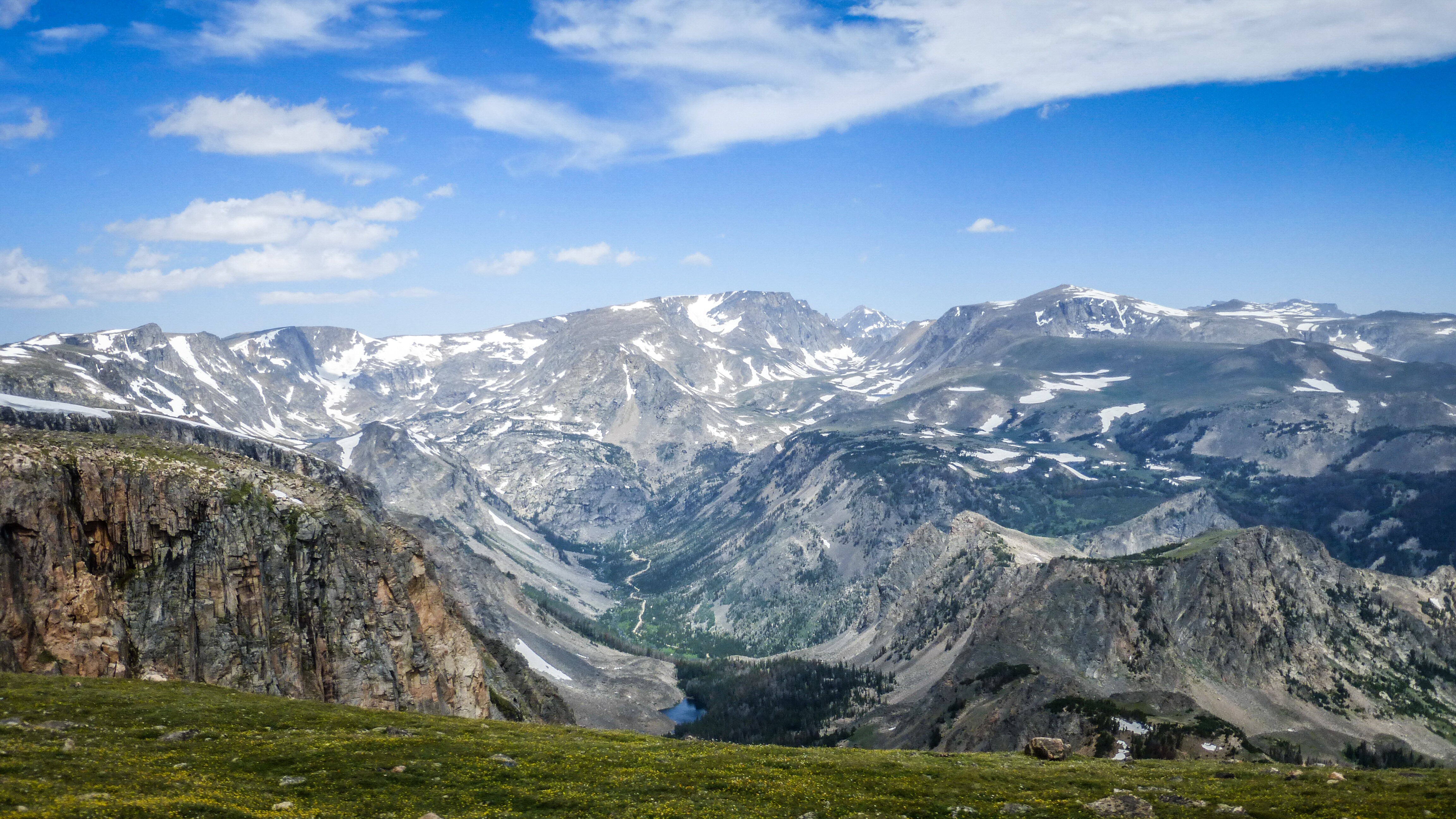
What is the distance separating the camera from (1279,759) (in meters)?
145

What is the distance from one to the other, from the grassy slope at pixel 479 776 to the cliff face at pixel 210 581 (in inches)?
821

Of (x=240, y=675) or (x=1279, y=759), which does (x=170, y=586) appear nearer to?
(x=240, y=675)

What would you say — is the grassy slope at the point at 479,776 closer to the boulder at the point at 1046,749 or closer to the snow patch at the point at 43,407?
the boulder at the point at 1046,749

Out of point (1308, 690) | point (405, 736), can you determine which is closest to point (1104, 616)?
point (1308, 690)

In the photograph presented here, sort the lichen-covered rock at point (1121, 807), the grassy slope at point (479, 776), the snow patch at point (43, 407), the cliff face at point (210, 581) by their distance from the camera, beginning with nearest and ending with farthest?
the grassy slope at point (479, 776), the lichen-covered rock at point (1121, 807), the cliff face at point (210, 581), the snow patch at point (43, 407)

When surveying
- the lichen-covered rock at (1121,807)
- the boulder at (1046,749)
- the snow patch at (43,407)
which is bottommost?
the boulder at (1046,749)

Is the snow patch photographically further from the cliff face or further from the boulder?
the boulder

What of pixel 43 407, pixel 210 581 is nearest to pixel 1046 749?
pixel 210 581

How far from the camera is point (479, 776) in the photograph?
51.2 metres


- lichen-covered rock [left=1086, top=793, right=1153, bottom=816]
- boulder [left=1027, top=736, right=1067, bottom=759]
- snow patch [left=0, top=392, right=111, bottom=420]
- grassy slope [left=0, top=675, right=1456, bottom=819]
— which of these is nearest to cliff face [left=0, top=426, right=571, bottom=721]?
grassy slope [left=0, top=675, right=1456, bottom=819]

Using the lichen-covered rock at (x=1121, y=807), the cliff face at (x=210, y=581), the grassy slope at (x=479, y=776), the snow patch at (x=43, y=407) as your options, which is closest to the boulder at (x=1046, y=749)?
the grassy slope at (x=479, y=776)

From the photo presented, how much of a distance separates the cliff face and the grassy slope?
20862 mm

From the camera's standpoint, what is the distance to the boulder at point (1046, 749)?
75.9 metres

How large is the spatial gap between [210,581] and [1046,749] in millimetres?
87291
